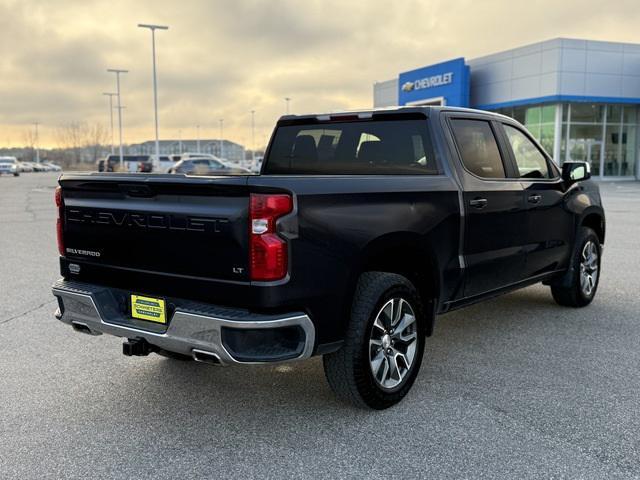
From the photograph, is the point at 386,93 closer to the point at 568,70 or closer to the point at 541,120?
the point at 541,120

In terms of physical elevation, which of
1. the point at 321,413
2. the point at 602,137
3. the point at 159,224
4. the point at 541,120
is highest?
the point at 541,120

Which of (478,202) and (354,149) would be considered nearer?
(478,202)

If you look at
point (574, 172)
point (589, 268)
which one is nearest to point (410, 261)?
point (574, 172)

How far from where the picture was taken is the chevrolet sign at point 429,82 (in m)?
37.5

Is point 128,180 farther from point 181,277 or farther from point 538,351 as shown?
point 538,351

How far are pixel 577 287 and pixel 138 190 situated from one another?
14.8ft

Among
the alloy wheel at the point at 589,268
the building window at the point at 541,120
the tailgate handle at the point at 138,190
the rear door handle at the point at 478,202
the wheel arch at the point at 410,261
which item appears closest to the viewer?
the tailgate handle at the point at 138,190

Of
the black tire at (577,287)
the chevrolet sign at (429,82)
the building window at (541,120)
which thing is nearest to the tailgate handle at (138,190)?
the black tire at (577,287)

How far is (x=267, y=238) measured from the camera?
3182 millimetres

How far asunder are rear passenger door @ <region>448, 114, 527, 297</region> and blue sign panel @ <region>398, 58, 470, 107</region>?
1269 inches

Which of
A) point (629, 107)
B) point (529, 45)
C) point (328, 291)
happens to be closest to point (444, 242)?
point (328, 291)

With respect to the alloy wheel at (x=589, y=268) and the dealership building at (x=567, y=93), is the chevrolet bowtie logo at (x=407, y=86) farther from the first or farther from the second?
the alloy wheel at (x=589, y=268)

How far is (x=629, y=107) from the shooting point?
36.1m

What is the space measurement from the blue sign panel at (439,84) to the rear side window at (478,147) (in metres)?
32.2
